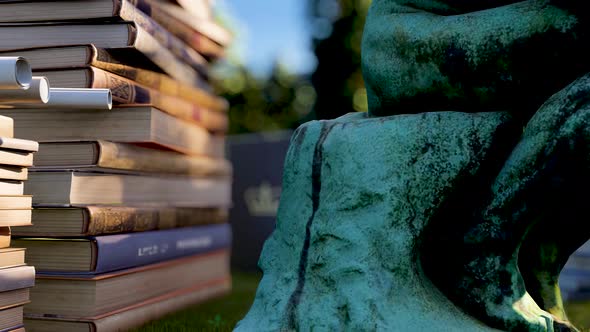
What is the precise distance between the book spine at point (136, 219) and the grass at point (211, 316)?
1.05 feet

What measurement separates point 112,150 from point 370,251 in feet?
3.01

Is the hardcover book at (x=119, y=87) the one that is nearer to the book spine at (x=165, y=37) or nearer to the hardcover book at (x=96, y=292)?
the book spine at (x=165, y=37)

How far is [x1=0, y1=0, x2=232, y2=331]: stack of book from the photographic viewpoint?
190cm

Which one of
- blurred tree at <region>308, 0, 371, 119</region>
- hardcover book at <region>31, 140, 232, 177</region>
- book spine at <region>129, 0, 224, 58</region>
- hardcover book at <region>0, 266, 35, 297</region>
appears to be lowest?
hardcover book at <region>0, 266, 35, 297</region>

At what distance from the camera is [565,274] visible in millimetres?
3494

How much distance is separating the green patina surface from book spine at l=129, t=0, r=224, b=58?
900 mm

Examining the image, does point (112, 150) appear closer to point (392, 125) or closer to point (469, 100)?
point (392, 125)

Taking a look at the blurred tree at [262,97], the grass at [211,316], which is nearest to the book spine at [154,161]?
the grass at [211,316]

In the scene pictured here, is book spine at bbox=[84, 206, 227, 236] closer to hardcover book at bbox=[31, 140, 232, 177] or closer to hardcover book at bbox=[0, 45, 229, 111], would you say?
hardcover book at bbox=[31, 140, 232, 177]

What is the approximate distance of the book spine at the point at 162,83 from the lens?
1998 mm

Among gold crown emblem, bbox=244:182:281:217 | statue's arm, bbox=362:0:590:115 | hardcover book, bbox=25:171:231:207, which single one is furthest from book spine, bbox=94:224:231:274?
gold crown emblem, bbox=244:182:281:217

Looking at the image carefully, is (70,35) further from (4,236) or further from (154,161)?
(4,236)

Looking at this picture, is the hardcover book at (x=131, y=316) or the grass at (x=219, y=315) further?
the grass at (x=219, y=315)

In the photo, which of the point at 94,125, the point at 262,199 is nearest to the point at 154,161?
the point at 94,125
